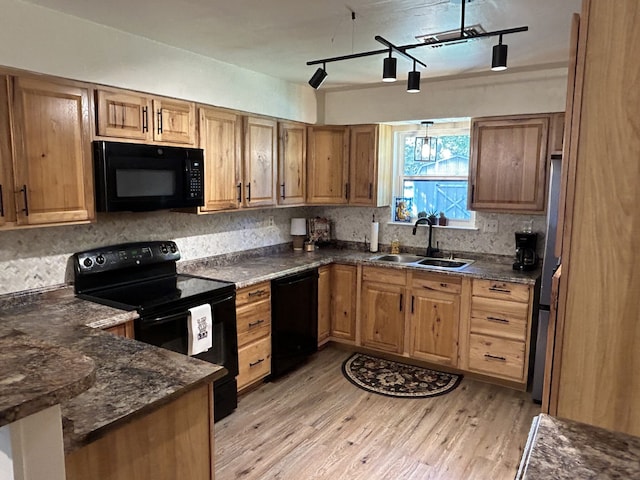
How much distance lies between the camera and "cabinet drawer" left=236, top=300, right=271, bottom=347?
132 inches

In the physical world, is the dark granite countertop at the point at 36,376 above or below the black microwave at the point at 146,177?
below

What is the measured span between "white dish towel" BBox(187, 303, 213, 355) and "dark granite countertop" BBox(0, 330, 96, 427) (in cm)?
174

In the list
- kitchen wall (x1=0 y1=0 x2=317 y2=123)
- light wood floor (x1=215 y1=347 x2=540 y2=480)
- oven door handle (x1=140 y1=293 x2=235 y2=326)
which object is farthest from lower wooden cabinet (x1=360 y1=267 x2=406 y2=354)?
kitchen wall (x1=0 y1=0 x2=317 y2=123)

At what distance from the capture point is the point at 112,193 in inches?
106

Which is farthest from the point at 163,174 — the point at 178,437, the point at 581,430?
the point at 581,430

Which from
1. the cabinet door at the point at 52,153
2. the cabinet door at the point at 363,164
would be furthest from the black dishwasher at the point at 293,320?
the cabinet door at the point at 52,153

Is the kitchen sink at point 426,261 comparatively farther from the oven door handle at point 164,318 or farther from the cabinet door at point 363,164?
the oven door handle at point 164,318

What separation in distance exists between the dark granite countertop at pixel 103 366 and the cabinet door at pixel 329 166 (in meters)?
2.41

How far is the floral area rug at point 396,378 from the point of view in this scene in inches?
143

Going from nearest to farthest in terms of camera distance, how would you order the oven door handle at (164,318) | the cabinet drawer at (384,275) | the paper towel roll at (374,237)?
the oven door handle at (164,318), the cabinet drawer at (384,275), the paper towel roll at (374,237)

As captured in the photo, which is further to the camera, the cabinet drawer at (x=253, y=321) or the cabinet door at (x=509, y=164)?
the cabinet door at (x=509, y=164)

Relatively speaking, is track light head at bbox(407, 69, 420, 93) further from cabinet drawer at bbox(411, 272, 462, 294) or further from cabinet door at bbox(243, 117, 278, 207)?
cabinet drawer at bbox(411, 272, 462, 294)

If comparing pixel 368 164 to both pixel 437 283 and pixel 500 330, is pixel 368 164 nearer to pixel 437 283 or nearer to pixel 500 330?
pixel 437 283

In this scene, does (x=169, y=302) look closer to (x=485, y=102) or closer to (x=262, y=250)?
(x=262, y=250)
